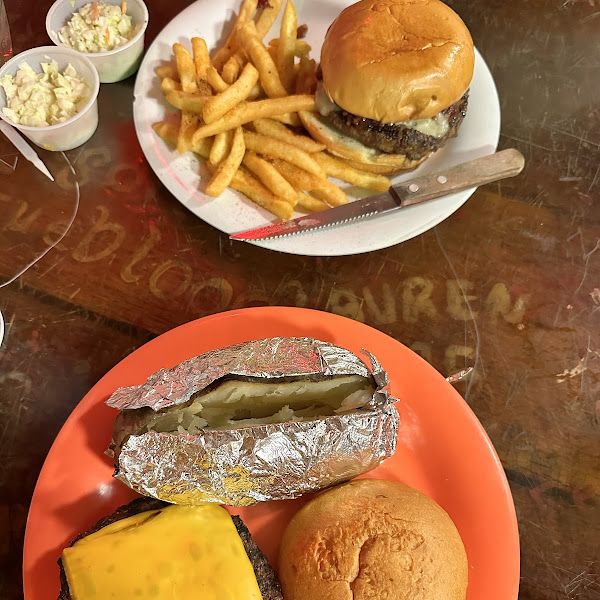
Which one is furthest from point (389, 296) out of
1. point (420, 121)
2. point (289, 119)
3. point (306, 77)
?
point (306, 77)

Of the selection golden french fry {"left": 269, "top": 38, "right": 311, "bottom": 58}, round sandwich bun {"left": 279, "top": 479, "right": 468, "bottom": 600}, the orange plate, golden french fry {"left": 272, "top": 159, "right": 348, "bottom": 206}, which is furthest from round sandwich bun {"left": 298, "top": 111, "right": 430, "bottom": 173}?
round sandwich bun {"left": 279, "top": 479, "right": 468, "bottom": 600}

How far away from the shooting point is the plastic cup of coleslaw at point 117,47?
1628mm

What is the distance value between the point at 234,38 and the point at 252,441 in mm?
1197

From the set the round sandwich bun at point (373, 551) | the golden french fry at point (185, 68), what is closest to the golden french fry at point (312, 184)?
the golden french fry at point (185, 68)

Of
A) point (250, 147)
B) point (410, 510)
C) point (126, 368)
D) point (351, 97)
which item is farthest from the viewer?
point (250, 147)

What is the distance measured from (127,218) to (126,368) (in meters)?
0.50

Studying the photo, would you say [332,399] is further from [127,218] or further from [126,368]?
[127,218]

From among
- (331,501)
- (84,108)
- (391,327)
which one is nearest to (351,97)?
(391,327)

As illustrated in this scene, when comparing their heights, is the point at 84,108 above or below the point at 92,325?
above

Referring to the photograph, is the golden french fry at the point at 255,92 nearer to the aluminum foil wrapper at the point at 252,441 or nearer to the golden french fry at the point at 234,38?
the golden french fry at the point at 234,38

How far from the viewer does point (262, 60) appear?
1548 mm

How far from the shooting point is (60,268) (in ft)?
5.12

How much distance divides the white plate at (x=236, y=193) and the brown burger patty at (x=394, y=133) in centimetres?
10

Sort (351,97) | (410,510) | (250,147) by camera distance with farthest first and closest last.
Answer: (250,147) → (351,97) → (410,510)
